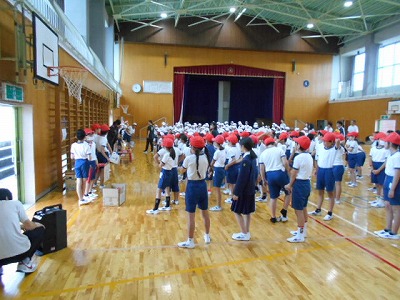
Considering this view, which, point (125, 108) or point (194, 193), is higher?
point (125, 108)

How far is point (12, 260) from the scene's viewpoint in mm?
3504

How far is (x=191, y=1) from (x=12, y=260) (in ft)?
59.6

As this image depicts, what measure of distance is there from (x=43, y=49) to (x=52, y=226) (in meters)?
3.55

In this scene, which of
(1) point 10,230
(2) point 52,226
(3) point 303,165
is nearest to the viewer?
(1) point 10,230

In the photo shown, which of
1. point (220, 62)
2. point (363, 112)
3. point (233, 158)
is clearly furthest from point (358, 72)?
point (233, 158)

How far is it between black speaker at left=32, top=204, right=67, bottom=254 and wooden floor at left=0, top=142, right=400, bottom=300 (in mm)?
124

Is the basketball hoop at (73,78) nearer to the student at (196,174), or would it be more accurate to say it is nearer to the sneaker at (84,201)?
→ the sneaker at (84,201)

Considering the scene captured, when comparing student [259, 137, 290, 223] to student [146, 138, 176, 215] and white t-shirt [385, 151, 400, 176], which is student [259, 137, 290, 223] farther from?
student [146, 138, 176, 215]

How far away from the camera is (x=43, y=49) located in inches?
239

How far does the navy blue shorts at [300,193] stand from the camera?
15.8 feet

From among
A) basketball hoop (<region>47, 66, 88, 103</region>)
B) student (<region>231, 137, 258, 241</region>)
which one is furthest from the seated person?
basketball hoop (<region>47, 66, 88, 103</region>)

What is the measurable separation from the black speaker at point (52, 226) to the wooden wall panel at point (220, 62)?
19517mm

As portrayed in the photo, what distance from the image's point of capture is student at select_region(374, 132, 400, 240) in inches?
191

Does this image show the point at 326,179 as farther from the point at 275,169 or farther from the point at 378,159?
the point at 378,159
